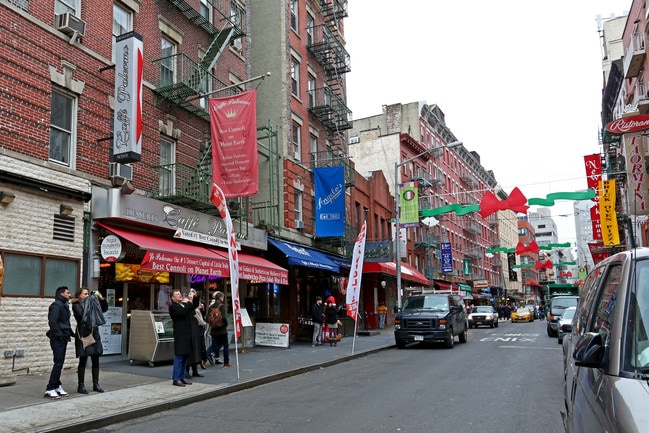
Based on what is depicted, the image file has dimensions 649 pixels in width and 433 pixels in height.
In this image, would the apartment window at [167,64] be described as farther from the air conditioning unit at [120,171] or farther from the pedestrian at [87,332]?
the pedestrian at [87,332]

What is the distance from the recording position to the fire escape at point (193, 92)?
1617cm

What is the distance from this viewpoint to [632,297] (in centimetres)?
343

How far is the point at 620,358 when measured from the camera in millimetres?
3223

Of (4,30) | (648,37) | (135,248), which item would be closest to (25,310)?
(135,248)

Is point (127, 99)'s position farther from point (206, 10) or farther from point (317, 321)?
point (317, 321)

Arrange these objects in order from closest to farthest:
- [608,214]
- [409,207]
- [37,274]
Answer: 1. [37,274]
2. [409,207]
3. [608,214]

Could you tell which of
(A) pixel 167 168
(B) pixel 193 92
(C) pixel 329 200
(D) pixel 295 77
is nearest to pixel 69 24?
(B) pixel 193 92

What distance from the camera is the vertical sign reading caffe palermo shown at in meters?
13.3

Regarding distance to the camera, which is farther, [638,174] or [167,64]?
[638,174]

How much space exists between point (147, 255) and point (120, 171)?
8.17ft

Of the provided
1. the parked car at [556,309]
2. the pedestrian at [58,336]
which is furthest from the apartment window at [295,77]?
the pedestrian at [58,336]

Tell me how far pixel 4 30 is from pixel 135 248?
5.90 meters

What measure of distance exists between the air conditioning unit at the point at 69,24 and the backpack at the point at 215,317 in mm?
7356

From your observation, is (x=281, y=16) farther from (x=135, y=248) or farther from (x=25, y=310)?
(x=25, y=310)
